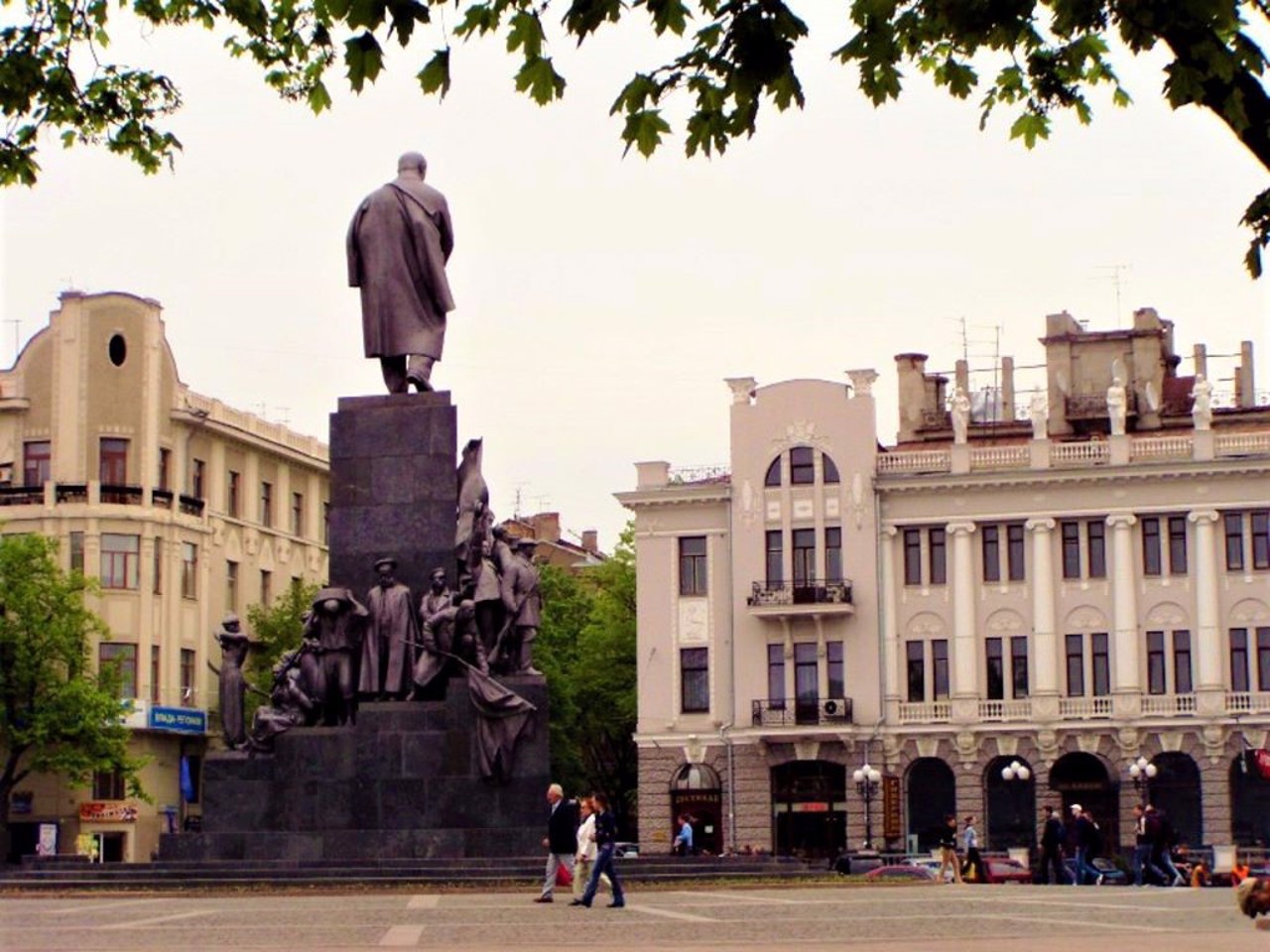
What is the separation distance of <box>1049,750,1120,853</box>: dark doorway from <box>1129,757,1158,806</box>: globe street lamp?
1048mm

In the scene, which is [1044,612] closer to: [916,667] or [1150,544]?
[1150,544]

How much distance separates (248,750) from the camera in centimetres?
2948

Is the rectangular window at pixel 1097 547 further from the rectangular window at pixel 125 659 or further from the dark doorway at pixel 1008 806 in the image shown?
the rectangular window at pixel 125 659

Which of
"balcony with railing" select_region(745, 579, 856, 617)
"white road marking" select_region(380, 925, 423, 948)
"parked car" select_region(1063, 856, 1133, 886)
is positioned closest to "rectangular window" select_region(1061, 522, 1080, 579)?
"balcony with railing" select_region(745, 579, 856, 617)

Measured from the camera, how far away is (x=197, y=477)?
72.0 metres

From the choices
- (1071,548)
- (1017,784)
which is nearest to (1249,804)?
(1017,784)

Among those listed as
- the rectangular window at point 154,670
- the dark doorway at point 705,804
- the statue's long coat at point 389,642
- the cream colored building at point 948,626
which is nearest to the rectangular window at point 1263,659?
the cream colored building at point 948,626

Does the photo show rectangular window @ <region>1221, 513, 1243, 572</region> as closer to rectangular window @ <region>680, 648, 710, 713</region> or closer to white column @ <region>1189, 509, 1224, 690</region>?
white column @ <region>1189, 509, 1224, 690</region>

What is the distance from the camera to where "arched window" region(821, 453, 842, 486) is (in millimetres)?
72938

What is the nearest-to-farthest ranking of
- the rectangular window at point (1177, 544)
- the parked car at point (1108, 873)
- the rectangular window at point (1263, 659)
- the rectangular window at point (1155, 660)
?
the parked car at point (1108, 873), the rectangular window at point (1263, 659), the rectangular window at point (1155, 660), the rectangular window at point (1177, 544)

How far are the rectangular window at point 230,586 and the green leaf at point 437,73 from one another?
62.9 meters

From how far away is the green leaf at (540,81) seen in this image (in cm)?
1088

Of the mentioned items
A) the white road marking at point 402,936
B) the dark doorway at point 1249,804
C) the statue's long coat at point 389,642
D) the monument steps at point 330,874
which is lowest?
the white road marking at point 402,936

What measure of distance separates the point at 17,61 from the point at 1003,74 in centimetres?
573
